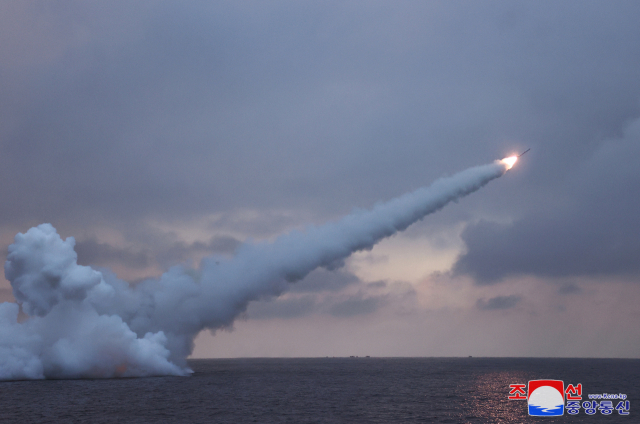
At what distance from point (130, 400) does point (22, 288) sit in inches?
1272

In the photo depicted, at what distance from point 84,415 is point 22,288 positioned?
38.4 m

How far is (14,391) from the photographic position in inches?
3297

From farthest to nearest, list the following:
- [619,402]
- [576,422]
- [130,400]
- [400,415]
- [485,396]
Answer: [485,396] → [619,402] → [130,400] → [400,415] → [576,422]

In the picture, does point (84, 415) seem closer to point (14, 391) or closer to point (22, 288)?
point (14, 391)

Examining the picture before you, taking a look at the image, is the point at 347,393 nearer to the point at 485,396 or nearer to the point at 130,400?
the point at 485,396

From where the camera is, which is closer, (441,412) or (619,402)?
(441,412)

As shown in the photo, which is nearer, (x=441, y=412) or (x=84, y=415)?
(x=84, y=415)

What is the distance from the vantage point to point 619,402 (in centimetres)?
8031

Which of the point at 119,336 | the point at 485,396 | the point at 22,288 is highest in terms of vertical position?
the point at 22,288

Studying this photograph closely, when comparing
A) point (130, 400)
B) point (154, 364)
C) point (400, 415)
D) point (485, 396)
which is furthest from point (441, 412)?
point (154, 364)

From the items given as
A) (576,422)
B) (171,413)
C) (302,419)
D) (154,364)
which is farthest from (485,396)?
(154,364)

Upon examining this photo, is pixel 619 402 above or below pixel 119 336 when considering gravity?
below

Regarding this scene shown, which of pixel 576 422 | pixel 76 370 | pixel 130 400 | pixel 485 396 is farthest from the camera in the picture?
pixel 76 370

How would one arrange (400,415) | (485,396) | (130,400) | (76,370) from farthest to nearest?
1. (76,370)
2. (485,396)
3. (130,400)
4. (400,415)
